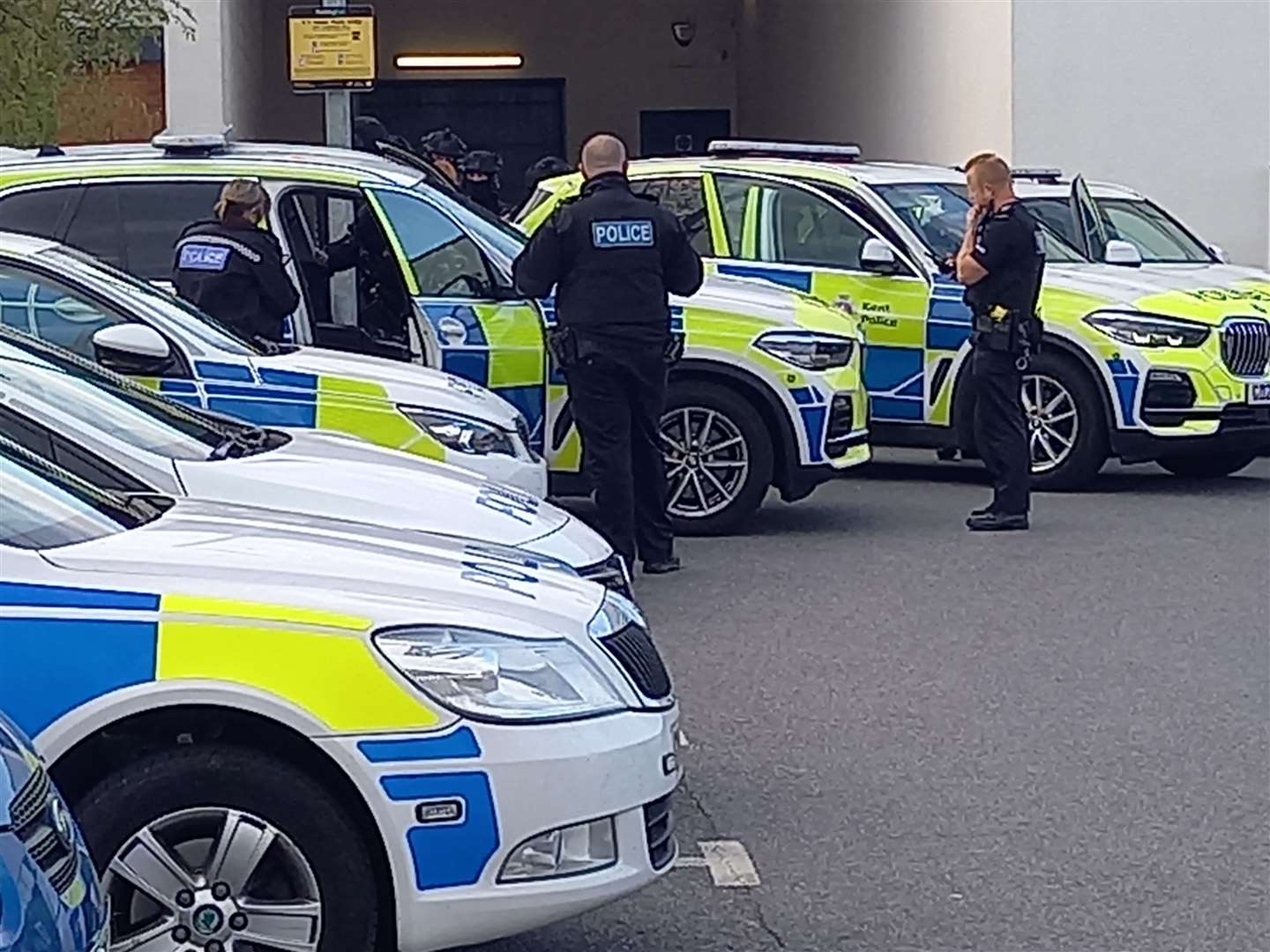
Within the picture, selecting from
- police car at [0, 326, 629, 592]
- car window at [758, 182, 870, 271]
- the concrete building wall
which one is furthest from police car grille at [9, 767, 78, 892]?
the concrete building wall

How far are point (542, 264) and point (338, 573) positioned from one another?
5283 millimetres

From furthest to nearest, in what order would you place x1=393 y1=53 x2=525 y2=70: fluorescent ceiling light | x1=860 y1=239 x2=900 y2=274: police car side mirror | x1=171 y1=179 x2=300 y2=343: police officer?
x1=393 y1=53 x2=525 y2=70: fluorescent ceiling light → x1=860 y1=239 x2=900 y2=274: police car side mirror → x1=171 y1=179 x2=300 y2=343: police officer

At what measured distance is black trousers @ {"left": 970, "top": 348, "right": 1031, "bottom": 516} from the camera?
1165 cm

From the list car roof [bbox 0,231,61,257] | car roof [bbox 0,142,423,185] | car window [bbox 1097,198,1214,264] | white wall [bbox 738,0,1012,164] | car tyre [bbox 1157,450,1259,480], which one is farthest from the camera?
white wall [bbox 738,0,1012,164]

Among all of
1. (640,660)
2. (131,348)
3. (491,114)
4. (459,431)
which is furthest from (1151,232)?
(491,114)

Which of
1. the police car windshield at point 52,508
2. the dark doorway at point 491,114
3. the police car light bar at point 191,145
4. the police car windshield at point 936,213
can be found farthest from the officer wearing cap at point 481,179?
the police car windshield at point 52,508

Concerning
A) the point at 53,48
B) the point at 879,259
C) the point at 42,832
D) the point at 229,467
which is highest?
the point at 53,48

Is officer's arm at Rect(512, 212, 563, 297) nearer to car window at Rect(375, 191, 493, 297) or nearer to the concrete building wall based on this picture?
car window at Rect(375, 191, 493, 297)

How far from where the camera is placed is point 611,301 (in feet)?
32.4

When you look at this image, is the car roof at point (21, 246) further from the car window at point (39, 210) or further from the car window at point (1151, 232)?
the car window at point (1151, 232)

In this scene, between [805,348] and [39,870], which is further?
[805,348]

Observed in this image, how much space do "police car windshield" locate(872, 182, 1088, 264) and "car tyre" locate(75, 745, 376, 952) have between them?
9072 millimetres

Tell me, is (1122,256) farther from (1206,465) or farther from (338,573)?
(338,573)

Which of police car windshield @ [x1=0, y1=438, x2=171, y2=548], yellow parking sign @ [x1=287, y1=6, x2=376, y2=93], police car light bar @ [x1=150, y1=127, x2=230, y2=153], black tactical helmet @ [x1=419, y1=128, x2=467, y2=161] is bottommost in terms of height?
police car windshield @ [x1=0, y1=438, x2=171, y2=548]
